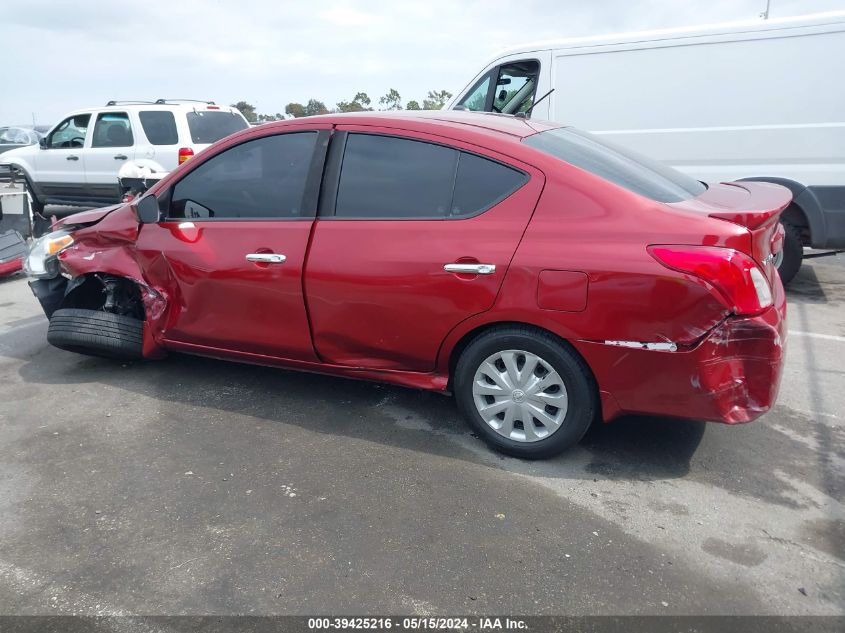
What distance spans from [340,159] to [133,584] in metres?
2.21

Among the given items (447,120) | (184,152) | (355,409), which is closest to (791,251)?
(447,120)

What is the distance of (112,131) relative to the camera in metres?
10.0

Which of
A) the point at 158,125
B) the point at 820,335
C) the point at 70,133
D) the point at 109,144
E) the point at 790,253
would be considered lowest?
the point at 820,335

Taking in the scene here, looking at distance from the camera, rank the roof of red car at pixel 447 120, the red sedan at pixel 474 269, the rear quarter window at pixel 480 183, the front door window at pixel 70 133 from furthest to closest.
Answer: the front door window at pixel 70 133, the roof of red car at pixel 447 120, the rear quarter window at pixel 480 183, the red sedan at pixel 474 269

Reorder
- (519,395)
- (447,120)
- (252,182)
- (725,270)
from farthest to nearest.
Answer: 1. (252,182)
2. (447,120)
3. (519,395)
4. (725,270)

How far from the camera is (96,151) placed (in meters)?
10.1

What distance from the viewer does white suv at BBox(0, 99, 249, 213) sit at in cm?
965

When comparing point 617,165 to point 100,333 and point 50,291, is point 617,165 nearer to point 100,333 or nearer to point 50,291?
point 100,333

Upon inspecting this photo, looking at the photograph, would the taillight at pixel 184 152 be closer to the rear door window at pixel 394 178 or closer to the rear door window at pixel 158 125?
the rear door window at pixel 158 125

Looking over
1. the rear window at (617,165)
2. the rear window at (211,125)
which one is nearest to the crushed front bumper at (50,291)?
the rear window at (617,165)

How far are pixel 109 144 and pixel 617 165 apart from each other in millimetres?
8990

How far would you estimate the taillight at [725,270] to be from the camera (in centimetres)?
273

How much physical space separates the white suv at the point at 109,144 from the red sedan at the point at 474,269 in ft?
19.4

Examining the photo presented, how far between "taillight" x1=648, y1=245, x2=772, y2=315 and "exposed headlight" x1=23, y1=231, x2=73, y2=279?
3757mm
